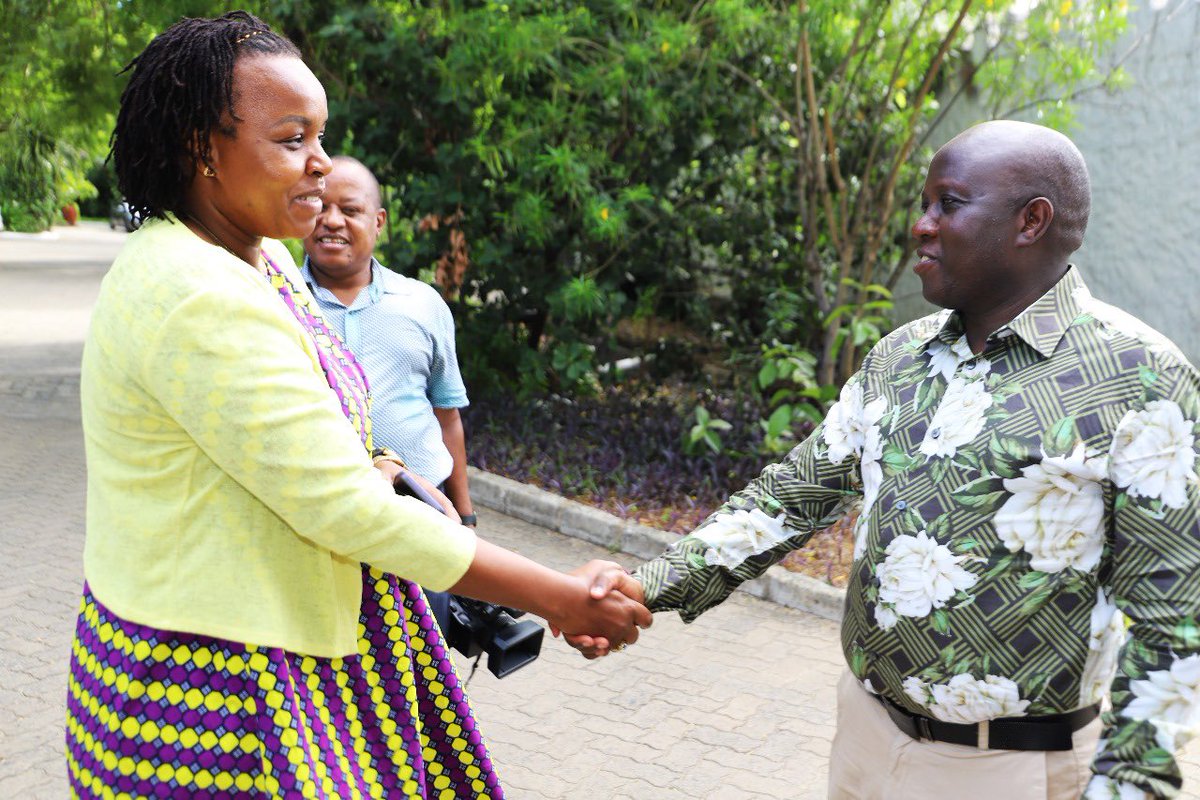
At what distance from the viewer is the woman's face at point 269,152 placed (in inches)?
76.2

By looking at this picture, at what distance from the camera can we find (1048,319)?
2066mm

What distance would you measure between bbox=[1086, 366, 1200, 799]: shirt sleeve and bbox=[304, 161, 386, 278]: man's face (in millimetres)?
2670

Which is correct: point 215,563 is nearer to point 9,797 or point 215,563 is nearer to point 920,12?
point 9,797

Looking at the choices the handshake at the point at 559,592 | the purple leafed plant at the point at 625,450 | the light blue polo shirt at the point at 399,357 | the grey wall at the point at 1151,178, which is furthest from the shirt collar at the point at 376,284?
the grey wall at the point at 1151,178

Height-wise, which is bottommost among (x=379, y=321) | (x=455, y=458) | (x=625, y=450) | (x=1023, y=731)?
(x=625, y=450)

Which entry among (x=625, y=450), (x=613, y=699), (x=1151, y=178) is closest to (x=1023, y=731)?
(x=613, y=699)

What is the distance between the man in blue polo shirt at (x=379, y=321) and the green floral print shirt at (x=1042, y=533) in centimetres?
196

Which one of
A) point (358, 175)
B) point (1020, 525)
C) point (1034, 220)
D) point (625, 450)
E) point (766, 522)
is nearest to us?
point (1020, 525)

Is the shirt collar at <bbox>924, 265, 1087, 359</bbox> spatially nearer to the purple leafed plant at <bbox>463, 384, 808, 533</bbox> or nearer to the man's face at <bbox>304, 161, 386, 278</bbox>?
the man's face at <bbox>304, 161, 386, 278</bbox>

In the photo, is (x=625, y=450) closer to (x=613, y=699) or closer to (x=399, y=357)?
(x=613, y=699)

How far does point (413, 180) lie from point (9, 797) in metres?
5.34

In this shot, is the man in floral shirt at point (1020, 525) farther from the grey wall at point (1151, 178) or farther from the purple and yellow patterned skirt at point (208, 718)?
the grey wall at point (1151, 178)

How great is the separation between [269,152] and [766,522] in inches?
50.7

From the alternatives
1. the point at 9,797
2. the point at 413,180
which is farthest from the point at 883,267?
the point at 9,797
